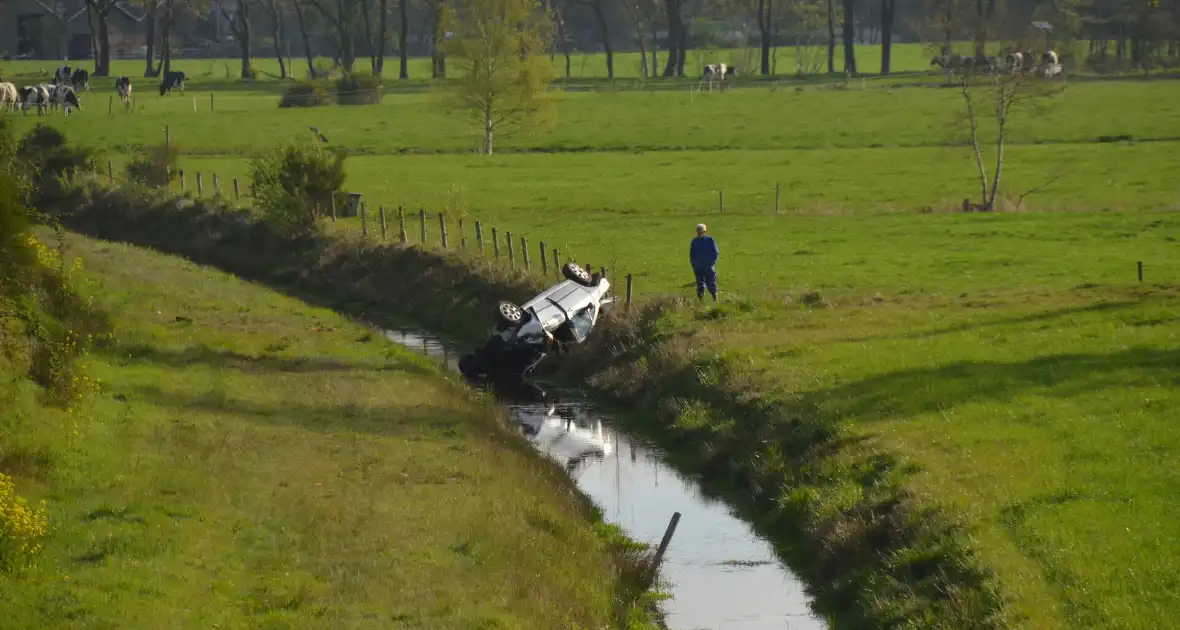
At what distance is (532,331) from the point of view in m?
32.4

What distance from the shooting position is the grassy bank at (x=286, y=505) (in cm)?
1589

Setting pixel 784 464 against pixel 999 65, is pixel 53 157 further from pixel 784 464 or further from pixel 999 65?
pixel 784 464

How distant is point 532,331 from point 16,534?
17.6 meters

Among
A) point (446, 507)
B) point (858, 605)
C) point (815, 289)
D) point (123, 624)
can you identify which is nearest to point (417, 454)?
point (446, 507)

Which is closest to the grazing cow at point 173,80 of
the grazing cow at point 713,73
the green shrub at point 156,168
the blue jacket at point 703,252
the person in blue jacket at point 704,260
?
the grazing cow at point 713,73

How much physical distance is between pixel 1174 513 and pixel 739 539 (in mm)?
6439

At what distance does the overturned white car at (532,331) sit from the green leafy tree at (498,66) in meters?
46.6

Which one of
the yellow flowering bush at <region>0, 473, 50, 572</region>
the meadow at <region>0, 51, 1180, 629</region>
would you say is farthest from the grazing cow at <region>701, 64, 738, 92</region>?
the yellow flowering bush at <region>0, 473, 50, 572</region>

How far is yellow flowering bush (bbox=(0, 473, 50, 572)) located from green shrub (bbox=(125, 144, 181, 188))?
146 feet

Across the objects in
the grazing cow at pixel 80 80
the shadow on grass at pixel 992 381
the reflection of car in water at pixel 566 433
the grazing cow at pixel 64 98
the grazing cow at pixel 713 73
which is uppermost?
the grazing cow at pixel 713 73

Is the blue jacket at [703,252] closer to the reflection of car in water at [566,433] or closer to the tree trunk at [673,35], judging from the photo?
the reflection of car in water at [566,433]

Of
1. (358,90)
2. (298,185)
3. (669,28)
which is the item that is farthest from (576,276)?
(669,28)

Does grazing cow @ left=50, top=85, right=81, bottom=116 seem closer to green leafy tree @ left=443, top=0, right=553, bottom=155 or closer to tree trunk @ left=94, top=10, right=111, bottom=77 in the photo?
green leafy tree @ left=443, top=0, right=553, bottom=155

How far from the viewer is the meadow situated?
746 inches
